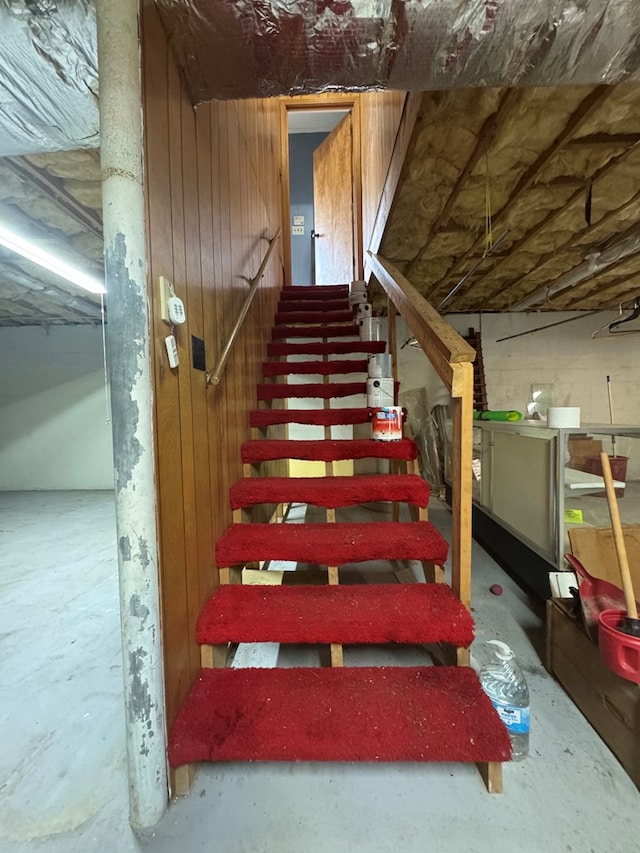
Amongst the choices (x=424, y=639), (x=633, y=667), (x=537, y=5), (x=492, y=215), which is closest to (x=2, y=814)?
(x=424, y=639)

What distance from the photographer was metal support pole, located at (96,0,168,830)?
90 cm

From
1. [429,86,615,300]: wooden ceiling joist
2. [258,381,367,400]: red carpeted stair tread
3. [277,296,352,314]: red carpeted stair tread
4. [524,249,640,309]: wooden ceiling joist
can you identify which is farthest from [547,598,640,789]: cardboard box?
[524,249,640,309]: wooden ceiling joist

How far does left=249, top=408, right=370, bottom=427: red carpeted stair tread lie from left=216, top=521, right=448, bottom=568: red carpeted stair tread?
0.84 metres

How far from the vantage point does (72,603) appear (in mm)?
2143

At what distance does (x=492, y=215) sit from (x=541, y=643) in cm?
276

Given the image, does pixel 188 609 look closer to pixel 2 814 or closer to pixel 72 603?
pixel 2 814

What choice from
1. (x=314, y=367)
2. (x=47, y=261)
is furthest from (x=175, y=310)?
(x=47, y=261)

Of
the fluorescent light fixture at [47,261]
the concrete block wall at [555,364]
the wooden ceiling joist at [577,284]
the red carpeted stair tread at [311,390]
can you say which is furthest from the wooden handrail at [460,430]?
the concrete block wall at [555,364]

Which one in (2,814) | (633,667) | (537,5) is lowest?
(2,814)

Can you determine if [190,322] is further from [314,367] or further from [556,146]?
[556,146]

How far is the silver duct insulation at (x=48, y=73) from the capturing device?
3.01 ft

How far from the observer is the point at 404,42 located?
997mm

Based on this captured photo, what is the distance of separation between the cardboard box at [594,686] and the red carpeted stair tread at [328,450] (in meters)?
0.93

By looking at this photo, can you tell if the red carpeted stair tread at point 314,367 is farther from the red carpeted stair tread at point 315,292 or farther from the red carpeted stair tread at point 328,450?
the red carpeted stair tread at point 315,292
